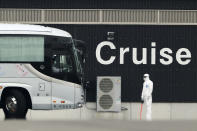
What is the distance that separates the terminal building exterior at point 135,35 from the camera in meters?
30.4

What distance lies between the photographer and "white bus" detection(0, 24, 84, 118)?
24656mm

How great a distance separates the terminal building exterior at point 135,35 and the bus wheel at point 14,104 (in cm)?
615

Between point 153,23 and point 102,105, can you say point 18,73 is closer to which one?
point 102,105

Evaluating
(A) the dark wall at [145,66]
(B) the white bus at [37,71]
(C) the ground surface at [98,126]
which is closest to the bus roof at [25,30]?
(B) the white bus at [37,71]

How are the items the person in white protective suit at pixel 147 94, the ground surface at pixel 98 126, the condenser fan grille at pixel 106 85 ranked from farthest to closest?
the condenser fan grille at pixel 106 85, the person in white protective suit at pixel 147 94, the ground surface at pixel 98 126

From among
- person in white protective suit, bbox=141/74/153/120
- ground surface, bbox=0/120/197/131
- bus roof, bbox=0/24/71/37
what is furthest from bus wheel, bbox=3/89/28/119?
ground surface, bbox=0/120/197/131

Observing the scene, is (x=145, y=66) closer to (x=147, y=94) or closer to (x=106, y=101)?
(x=106, y=101)

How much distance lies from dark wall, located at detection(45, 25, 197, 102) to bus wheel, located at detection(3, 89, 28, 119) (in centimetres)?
617

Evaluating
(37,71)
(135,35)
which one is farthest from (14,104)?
(135,35)

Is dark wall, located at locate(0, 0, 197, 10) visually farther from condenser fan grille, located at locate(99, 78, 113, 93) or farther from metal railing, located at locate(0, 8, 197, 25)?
condenser fan grille, located at locate(99, 78, 113, 93)

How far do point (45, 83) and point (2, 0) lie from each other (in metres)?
6.95

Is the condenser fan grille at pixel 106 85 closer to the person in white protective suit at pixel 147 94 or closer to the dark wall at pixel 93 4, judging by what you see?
the person in white protective suit at pixel 147 94

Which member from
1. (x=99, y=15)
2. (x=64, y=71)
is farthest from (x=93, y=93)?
(x=64, y=71)

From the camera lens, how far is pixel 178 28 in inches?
1212
